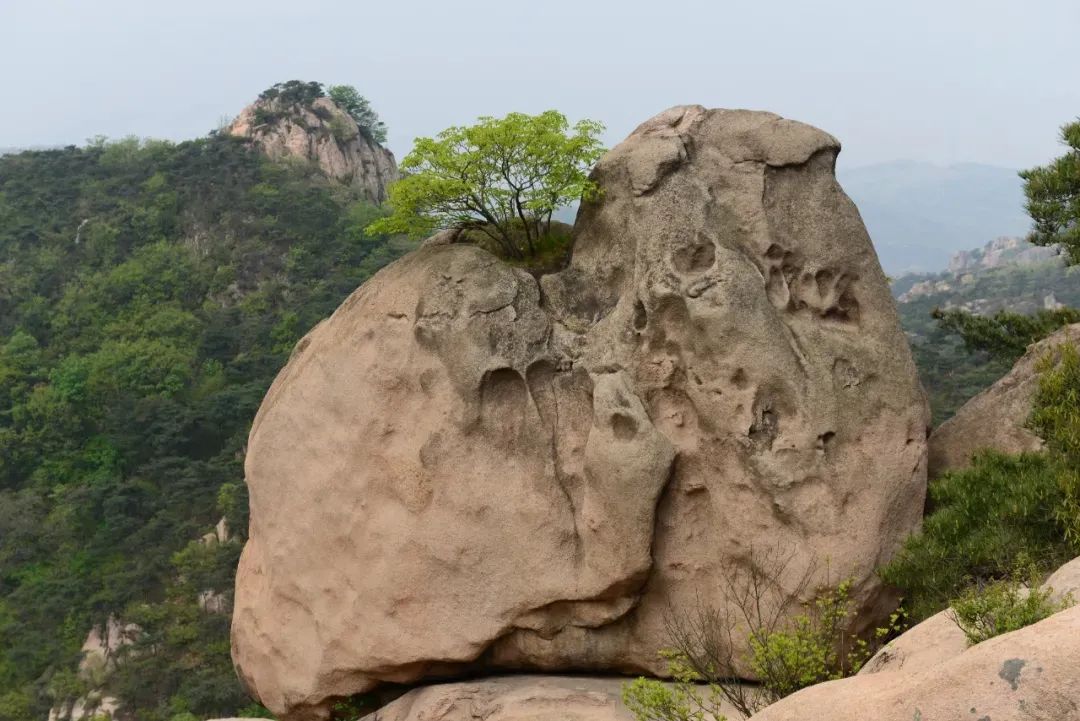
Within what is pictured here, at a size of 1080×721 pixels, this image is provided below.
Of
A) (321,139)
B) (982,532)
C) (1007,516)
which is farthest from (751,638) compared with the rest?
(321,139)

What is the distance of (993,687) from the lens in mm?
4688

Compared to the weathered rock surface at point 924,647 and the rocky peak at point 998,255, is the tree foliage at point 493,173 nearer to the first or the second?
the weathered rock surface at point 924,647

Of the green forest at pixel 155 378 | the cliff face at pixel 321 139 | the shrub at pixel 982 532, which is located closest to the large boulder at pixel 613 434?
the shrub at pixel 982 532

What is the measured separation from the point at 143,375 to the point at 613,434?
113 feet

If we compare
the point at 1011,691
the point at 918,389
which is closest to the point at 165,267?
the point at 918,389

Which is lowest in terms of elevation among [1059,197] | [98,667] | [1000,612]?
[98,667]

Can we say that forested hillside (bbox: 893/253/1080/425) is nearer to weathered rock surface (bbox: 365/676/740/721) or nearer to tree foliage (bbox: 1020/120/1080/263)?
tree foliage (bbox: 1020/120/1080/263)

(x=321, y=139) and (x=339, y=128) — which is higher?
(x=339, y=128)

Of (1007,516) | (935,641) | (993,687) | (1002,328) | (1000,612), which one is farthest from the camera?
(1002,328)

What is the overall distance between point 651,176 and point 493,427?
326cm

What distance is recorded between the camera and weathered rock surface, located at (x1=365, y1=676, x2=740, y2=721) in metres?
10.1

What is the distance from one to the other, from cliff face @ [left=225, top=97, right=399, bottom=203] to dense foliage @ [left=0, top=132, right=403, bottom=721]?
8.98ft

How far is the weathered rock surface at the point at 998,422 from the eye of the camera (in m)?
11.0

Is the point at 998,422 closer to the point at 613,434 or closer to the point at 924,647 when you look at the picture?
the point at 613,434
